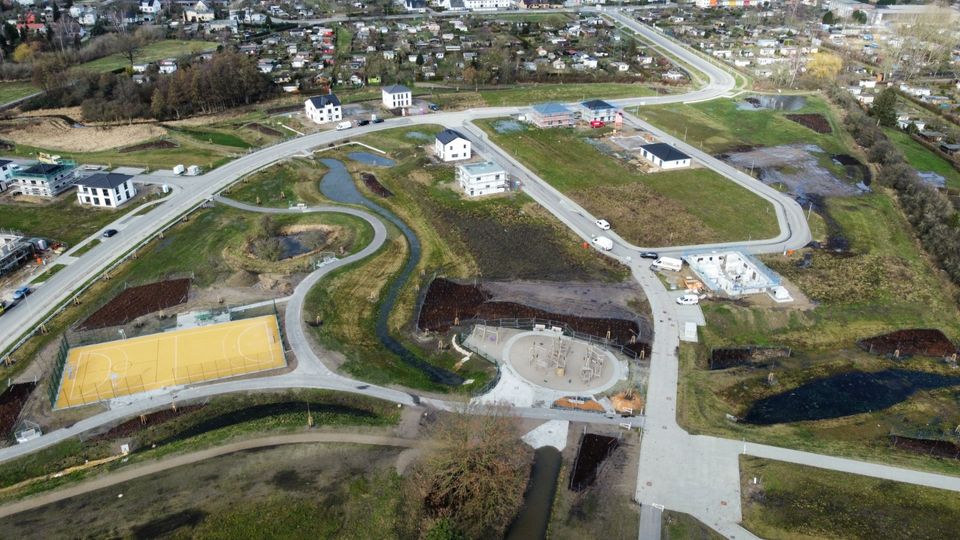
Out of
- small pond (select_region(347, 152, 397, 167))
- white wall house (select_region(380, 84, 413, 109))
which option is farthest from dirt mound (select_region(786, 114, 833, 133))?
small pond (select_region(347, 152, 397, 167))

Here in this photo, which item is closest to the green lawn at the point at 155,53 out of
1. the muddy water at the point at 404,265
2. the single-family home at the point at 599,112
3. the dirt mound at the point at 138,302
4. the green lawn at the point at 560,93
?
the green lawn at the point at 560,93

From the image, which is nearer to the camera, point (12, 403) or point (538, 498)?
point (538, 498)

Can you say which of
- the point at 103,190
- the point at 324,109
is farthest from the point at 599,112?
the point at 103,190

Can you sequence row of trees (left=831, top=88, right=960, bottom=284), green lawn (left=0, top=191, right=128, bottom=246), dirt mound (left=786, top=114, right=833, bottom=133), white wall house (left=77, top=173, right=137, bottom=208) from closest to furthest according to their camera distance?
1. row of trees (left=831, top=88, right=960, bottom=284)
2. green lawn (left=0, top=191, right=128, bottom=246)
3. white wall house (left=77, top=173, right=137, bottom=208)
4. dirt mound (left=786, top=114, right=833, bottom=133)

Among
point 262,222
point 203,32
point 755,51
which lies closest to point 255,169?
point 262,222

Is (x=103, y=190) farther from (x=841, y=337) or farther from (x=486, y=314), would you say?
(x=841, y=337)

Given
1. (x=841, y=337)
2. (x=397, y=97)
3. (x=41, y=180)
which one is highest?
(x=397, y=97)

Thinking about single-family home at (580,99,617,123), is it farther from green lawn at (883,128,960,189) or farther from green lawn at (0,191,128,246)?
green lawn at (0,191,128,246)
